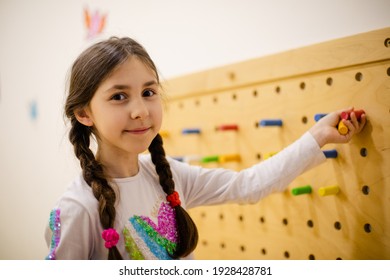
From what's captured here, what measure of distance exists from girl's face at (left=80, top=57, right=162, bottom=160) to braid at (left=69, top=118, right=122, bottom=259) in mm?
45

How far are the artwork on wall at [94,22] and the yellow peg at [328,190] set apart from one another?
84 cm

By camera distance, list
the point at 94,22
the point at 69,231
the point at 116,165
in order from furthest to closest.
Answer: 1. the point at 94,22
2. the point at 116,165
3. the point at 69,231

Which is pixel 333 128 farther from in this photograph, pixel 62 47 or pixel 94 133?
pixel 62 47

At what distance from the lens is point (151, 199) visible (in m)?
0.63

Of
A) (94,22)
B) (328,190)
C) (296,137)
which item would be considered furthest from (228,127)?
(94,22)

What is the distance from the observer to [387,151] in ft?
1.88

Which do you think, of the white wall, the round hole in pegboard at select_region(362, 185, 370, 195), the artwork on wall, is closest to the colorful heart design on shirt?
the white wall

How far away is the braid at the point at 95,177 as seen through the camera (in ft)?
1.77

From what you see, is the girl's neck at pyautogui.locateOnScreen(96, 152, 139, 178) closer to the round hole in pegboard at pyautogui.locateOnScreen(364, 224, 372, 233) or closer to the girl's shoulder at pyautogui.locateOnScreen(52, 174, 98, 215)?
the girl's shoulder at pyautogui.locateOnScreen(52, 174, 98, 215)

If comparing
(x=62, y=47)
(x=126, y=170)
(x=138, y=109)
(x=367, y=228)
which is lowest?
(x=367, y=228)

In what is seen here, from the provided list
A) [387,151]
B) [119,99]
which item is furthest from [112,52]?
[387,151]

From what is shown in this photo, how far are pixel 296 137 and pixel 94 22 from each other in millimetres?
776

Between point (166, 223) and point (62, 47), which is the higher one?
point (62, 47)

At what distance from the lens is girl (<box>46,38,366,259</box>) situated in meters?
0.54
